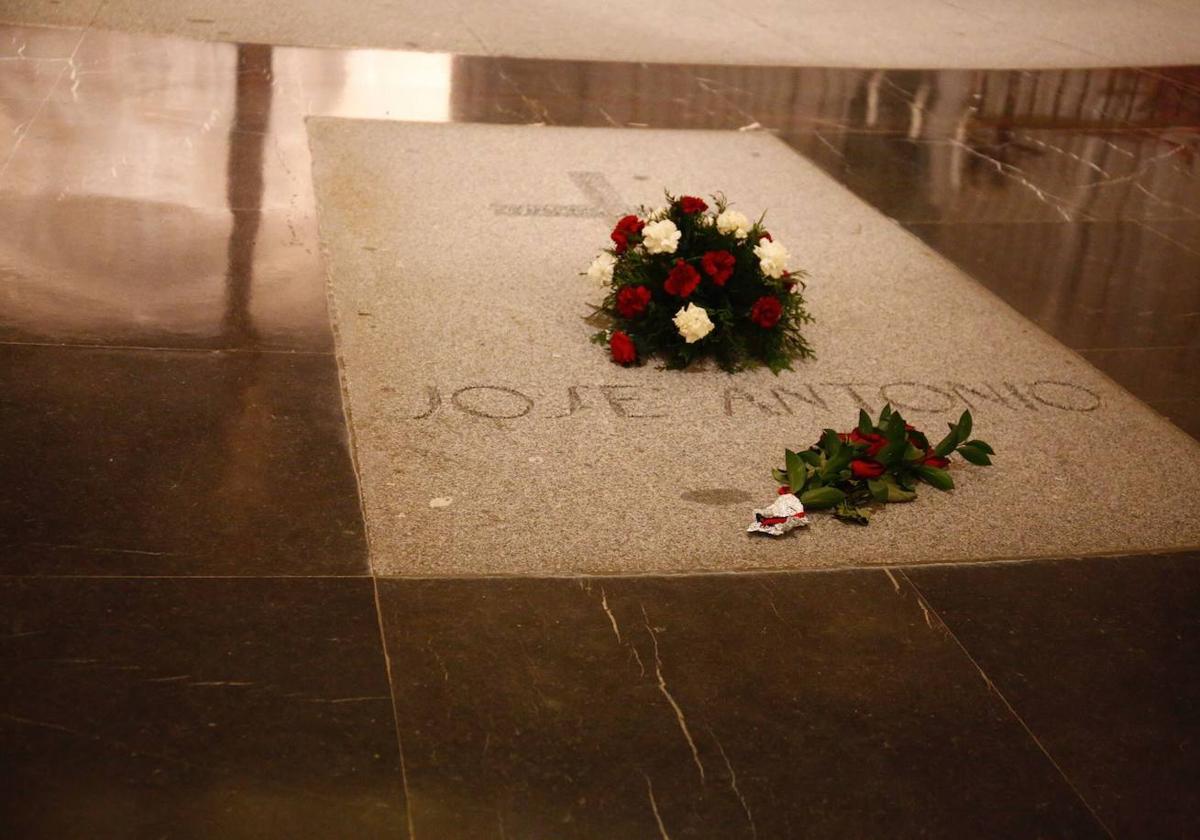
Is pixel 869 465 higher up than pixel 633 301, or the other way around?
pixel 633 301

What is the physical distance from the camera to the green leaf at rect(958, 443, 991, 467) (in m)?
Result: 3.72

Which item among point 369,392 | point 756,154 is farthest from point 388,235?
point 756,154

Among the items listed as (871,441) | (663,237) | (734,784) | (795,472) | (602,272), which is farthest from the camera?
(602,272)

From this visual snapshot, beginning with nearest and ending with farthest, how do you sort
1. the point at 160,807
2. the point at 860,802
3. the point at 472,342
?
the point at 160,807, the point at 860,802, the point at 472,342

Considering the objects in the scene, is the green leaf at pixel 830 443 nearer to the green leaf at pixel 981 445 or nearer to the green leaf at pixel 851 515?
the green leaf at pixel 851 515

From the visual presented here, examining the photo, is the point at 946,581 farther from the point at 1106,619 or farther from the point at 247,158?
the point at 247,158

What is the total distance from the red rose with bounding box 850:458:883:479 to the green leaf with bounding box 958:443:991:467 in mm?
272

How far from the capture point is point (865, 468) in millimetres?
3615

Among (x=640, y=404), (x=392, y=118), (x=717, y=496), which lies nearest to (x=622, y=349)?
(x=640, y=404)

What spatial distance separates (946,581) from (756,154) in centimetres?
394

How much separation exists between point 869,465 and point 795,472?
21cm

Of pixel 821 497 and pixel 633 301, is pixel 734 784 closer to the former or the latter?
pixel 821 497

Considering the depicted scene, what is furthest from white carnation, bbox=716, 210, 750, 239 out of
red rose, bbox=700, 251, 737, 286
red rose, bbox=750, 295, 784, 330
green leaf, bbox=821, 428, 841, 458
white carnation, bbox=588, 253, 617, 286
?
green leaf, bbox=821, 428, 841, 458

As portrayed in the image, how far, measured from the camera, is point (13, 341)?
157 inches
